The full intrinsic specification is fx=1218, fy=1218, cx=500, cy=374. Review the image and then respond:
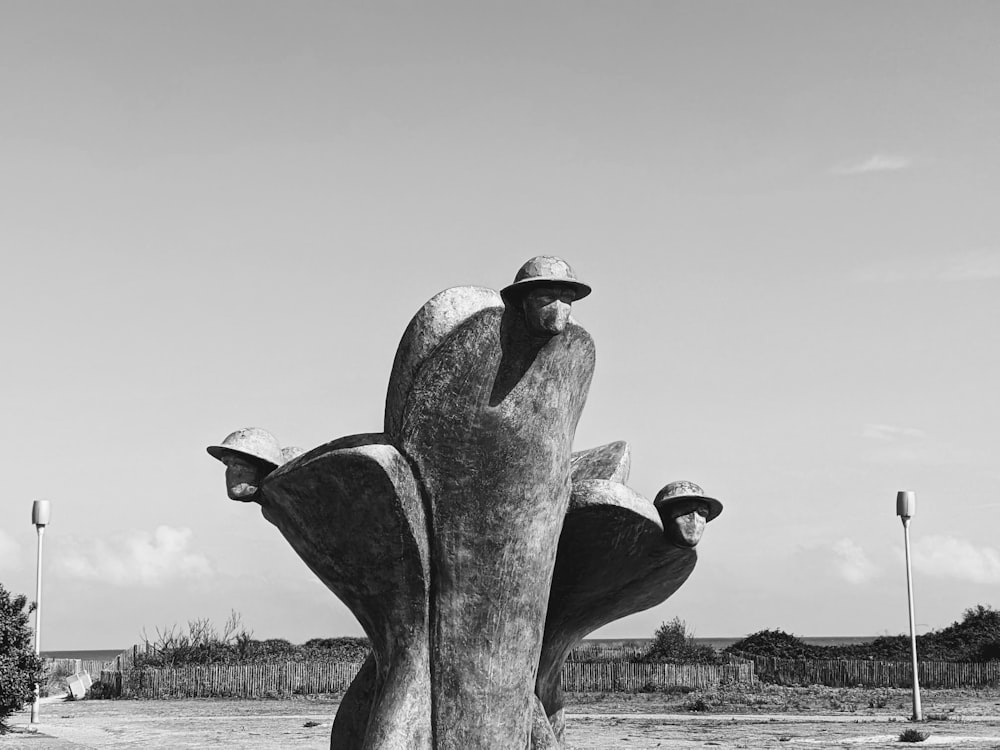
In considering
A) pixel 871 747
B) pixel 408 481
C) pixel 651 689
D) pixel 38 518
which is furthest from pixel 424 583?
pixel 651 689

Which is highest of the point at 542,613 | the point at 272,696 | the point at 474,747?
the point at 542,613

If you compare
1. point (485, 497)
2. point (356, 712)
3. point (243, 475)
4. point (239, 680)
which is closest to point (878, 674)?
point (239, 680)

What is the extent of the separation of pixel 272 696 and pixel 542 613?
2582cm

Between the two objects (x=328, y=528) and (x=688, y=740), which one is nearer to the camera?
(x=328, y=528)

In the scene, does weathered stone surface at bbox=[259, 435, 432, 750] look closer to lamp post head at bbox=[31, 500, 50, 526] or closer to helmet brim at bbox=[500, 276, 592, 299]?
helmet brim at bbox=[500, 276, 592, 299]

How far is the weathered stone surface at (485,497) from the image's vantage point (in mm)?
6883

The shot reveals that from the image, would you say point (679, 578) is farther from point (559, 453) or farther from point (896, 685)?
point (896, 685)

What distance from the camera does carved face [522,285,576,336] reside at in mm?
6789

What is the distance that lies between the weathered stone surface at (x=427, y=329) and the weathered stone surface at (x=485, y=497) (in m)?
0.07

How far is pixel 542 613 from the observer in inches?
287

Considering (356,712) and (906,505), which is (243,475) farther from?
(906,505)

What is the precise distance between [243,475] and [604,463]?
247cm

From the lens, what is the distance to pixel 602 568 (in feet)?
26.1

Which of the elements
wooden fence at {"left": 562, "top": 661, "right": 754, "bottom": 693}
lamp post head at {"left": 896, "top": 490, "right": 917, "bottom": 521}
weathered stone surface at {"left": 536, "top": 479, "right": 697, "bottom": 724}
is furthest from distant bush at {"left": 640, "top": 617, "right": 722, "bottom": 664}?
weathered stone surface at {"left": 536, "top": 479, "right": 697, "bottom": 724}
